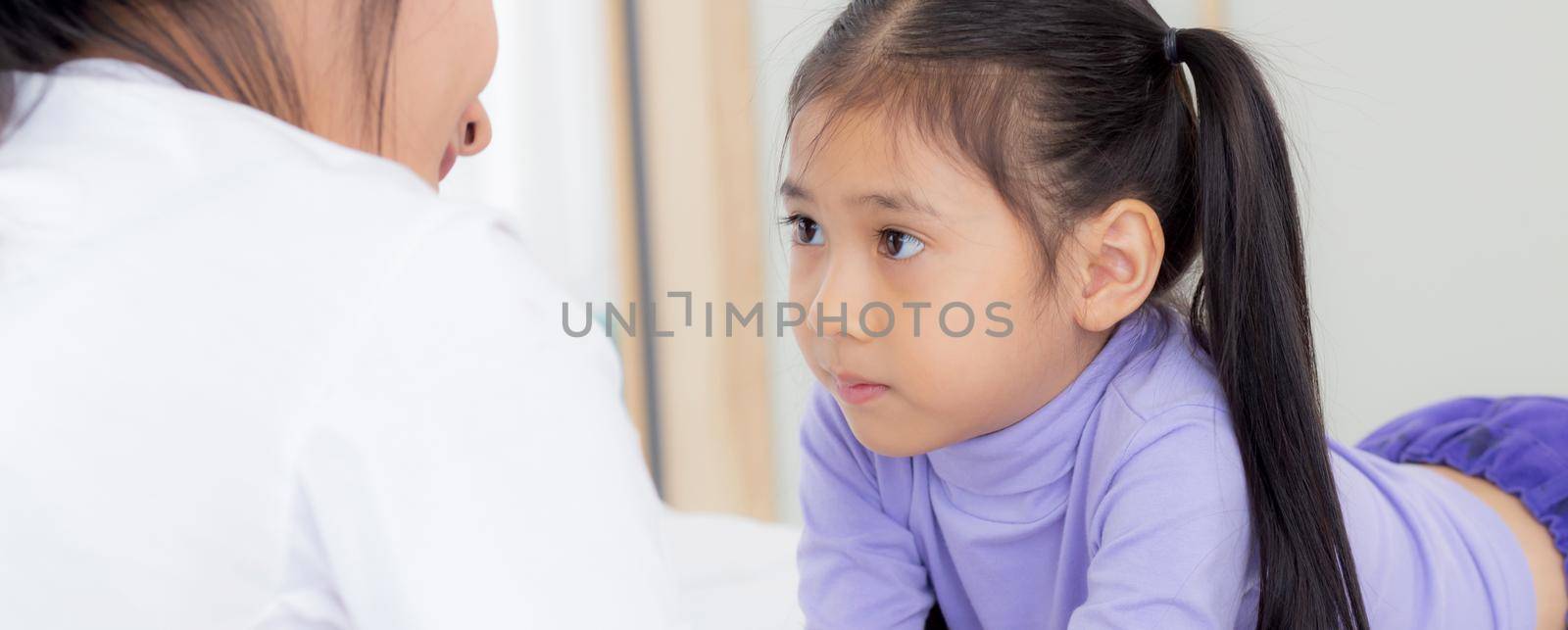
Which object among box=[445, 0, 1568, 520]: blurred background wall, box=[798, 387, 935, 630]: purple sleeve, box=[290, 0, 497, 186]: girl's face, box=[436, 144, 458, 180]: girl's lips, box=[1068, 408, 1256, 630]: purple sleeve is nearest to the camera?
box=[290, 0, 497, 186]: girl's face

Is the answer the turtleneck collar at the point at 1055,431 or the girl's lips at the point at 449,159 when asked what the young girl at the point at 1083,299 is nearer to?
the turtleneck collar at the point at 1055,431

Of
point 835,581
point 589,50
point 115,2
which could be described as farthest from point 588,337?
point 589,50

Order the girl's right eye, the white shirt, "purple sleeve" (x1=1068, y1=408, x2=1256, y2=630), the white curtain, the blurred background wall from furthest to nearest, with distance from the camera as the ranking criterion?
the white curtain → the blurred background wall → the girl's right eye → "purple sleeve" (x1=1068, y1=408, x2=1256, y2=630) → the white shirt

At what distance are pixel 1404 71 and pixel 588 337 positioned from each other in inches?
59.7

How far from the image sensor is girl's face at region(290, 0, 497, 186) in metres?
0.58

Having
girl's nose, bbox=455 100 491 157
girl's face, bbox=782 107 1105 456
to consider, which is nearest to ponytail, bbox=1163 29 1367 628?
girl's face, bbox=782 107 1105 456

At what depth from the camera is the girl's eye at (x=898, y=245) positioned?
3.02 feet

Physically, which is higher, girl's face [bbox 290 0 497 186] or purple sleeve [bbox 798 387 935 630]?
girl's face [bbox 290 0 497 186]

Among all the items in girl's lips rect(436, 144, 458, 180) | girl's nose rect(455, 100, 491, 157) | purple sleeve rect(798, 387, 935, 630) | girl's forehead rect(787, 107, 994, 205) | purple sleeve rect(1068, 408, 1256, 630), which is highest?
girl's nose rect(455, 100, 491, 157)

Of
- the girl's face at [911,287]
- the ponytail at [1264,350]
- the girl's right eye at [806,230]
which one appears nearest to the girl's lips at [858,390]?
the girl's face at [911,287]

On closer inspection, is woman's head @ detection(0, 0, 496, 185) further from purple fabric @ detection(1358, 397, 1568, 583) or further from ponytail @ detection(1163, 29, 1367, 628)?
purple fabric @ detection(1358, 397, 1568, 583)

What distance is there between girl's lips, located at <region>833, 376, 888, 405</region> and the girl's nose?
34cm

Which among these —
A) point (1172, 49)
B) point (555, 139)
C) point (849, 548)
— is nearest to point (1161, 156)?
point (1172, 49)

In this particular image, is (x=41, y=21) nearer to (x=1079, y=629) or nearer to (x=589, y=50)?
(x=1079, y=629)
